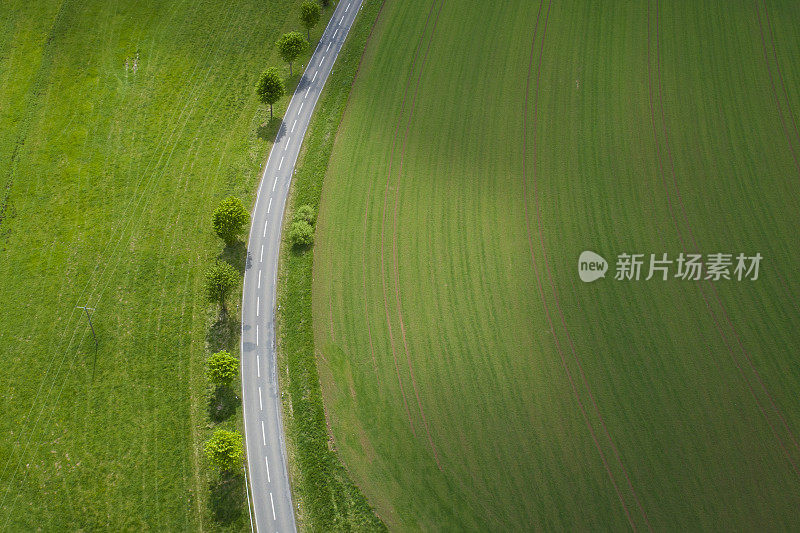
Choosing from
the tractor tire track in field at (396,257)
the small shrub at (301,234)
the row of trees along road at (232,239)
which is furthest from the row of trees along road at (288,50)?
the small shrub at (301,234)

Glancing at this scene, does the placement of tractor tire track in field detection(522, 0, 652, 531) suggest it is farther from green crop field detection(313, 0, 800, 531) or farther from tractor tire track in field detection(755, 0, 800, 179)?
tractor tire track in field detection(755, 0, 800, 179)

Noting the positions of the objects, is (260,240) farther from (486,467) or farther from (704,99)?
(704,99)

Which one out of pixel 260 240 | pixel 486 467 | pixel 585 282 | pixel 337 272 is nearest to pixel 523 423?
pixel 486 467

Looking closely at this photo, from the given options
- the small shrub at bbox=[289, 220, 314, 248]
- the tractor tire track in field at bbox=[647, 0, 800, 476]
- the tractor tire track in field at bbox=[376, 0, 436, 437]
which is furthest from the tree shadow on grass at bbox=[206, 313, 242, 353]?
the tractor tire track in field at bbox=[647, 0, 800, 476]

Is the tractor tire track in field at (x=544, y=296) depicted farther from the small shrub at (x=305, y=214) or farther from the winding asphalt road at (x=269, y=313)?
the winding asphalt road at (x=269, y=313)

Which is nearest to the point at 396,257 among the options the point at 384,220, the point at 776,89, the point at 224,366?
the point at 384,220
